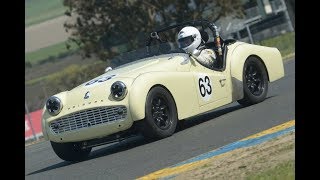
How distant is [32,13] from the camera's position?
4237 inches

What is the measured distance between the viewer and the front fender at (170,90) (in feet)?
33.6

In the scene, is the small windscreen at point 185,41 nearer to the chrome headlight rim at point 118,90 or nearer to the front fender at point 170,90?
the front fender at point 170,90

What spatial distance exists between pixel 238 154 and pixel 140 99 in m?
2.42

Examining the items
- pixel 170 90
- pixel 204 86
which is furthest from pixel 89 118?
pixel 204 86

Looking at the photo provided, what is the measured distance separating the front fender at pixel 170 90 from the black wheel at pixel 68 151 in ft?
3.85

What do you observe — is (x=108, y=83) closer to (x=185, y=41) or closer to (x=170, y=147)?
(x=170, y=147)

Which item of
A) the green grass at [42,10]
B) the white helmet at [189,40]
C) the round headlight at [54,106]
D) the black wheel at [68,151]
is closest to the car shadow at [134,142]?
the black wheel at [68,151]

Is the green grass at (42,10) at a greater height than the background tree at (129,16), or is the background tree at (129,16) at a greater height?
the background tree at (129,16)

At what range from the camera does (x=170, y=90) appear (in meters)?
10.9

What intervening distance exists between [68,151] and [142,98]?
4.50 ft

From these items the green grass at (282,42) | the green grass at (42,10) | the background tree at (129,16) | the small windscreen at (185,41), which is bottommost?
the green grass at (42,10)

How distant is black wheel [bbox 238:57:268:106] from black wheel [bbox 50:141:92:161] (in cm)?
291
